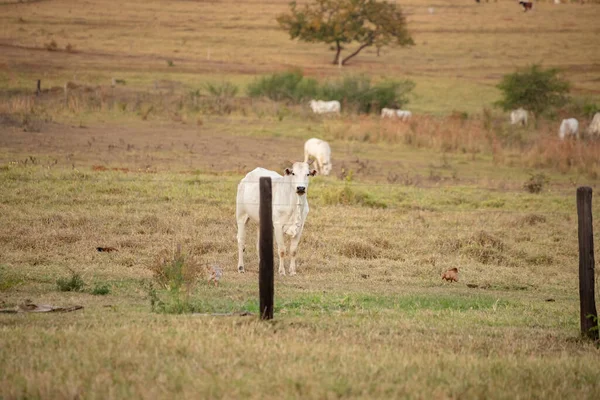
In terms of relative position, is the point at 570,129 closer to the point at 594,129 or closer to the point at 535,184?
the point at 594,129

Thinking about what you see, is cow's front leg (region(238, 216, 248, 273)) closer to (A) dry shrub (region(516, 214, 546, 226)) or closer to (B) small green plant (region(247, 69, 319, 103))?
(A) dry shrub (region(516, 214, 546, 226))

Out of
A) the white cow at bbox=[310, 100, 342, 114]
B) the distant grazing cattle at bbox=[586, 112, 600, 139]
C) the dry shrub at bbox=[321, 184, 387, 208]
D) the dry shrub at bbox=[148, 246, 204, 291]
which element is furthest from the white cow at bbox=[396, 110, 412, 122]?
the dry shrub at bbox=[148, 246, 204, 291]

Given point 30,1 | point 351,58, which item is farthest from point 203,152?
point 30,1

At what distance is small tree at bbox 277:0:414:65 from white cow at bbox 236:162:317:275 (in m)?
51.1

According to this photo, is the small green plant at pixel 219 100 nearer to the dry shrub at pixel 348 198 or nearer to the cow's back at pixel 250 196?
the dry shrub at pixel 348 198

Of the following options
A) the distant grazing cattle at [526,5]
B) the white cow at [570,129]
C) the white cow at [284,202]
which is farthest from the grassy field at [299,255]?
the distant grazing cattle at [526,5]

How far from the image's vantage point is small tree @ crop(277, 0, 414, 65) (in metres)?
65.2

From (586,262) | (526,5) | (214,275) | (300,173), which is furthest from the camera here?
(526,5)

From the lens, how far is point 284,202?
14.0 m

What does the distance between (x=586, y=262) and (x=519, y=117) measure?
99.8 ft

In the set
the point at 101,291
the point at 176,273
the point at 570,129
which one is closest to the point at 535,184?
the point at 570,129

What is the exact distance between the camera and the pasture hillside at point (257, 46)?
49719 millimetres

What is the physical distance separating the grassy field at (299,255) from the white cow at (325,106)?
1.56 metres

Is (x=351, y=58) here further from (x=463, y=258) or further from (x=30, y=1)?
(x=463, y=258)
